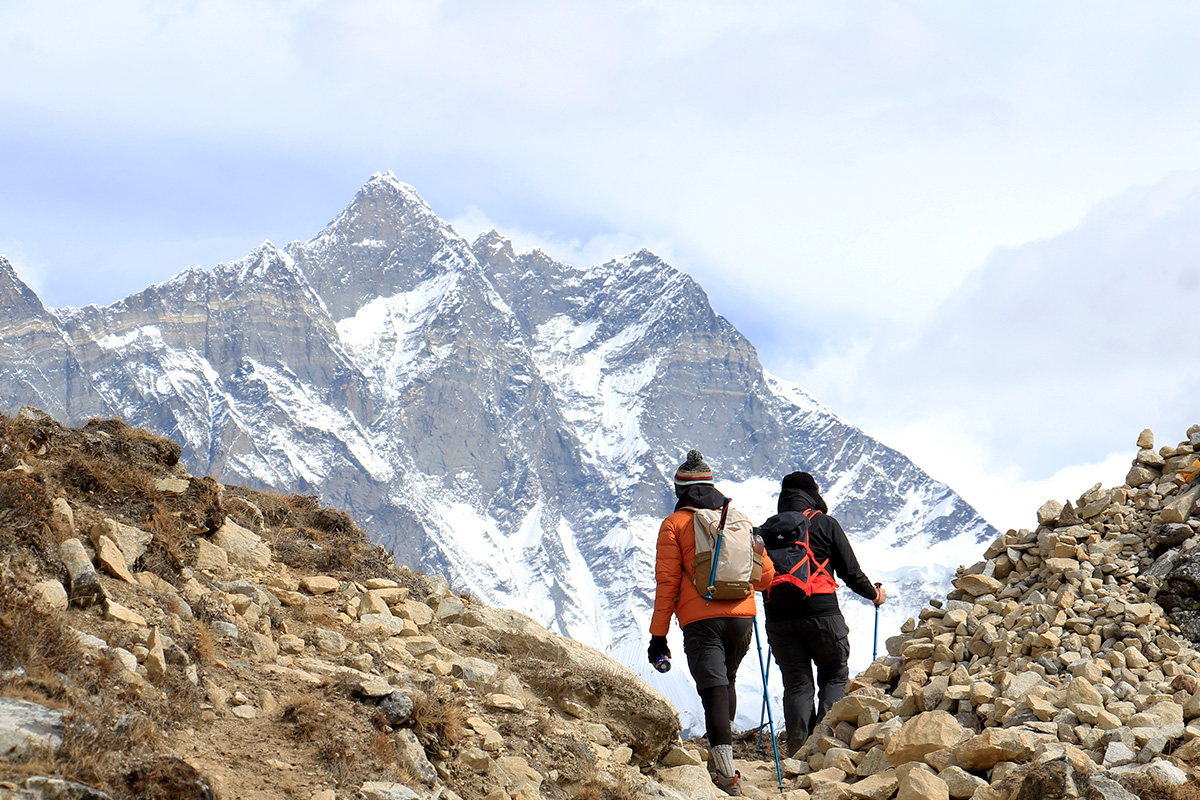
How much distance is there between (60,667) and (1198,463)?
10.0 metres

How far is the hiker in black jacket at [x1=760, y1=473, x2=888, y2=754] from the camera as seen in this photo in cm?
876

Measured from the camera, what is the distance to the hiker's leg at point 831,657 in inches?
345

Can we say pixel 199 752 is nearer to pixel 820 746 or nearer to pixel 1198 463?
pixel 820 746

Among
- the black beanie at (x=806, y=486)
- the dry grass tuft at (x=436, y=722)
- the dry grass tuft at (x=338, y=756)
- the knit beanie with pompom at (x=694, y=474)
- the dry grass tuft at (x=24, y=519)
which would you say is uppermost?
the black beanie at (x=806, y=486)

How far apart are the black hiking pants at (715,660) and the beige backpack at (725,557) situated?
0.23 metres

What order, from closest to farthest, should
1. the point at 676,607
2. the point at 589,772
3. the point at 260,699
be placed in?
the point at 260,699
the point at 589,772
the point at 676,607

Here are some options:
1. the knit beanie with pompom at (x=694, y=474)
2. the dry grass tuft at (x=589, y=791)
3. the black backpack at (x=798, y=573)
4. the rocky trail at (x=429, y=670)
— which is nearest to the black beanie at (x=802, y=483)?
the black backpack at (x=798, y=573)

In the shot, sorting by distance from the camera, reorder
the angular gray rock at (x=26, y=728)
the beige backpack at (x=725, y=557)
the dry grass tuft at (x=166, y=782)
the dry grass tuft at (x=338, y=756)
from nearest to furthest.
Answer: the angular gray rock at (x=26, y=728) < the dry grass tuft at (x=166, y=782) < the dry grass tuft at (x=338, y=756) < the beige backpack at (x=725, y=557)

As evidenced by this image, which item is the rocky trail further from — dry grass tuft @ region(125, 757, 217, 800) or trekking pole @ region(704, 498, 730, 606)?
trekking pole @ region(704, 498, 730, 606)

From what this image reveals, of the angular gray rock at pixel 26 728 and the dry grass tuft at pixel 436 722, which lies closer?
the angular gray rock at pixel 26 728

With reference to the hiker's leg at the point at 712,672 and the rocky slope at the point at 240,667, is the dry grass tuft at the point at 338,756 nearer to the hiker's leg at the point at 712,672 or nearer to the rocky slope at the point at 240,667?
the rocky slope at the point at 240,667

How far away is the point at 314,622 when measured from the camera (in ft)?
24.3

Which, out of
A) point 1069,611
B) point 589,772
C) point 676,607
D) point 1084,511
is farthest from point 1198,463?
point 589,772

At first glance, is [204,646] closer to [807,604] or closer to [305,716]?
[305,716]
